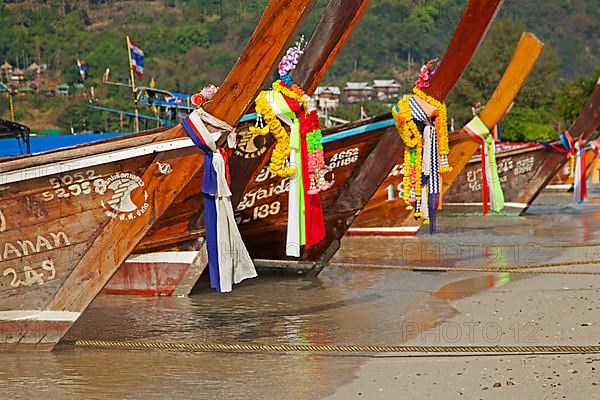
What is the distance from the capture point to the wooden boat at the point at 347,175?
11695 millimetres

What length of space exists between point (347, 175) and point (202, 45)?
78726mm

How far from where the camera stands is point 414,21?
3989 inches

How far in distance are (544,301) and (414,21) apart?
93703 mm

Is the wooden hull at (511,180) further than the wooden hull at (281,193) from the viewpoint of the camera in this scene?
Yes

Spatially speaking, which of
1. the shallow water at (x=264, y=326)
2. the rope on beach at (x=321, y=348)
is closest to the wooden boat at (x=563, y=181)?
the shallow water at (x=264, y=326)

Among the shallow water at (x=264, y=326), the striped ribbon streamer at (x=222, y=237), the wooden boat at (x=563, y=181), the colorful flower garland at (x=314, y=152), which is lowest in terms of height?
the shallow water at (x=264, y=326)

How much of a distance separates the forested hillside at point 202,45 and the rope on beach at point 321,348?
106 feet

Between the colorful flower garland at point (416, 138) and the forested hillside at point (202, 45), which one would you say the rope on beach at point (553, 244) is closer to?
the colorful flower garland at point (416, 138)

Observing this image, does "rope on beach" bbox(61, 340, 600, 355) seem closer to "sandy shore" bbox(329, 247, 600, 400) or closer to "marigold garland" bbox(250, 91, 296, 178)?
"sandy shore" bbox(329, 247, 600, 400)

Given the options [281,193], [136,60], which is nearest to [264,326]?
[281,193]

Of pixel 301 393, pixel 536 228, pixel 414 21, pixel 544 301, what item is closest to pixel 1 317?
pixel 301 393

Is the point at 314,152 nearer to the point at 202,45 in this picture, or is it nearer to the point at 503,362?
A: the point at 503,362

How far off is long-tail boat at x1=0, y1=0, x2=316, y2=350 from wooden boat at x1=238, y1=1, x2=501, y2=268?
353 centimetres

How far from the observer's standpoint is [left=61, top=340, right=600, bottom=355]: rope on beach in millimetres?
7309
